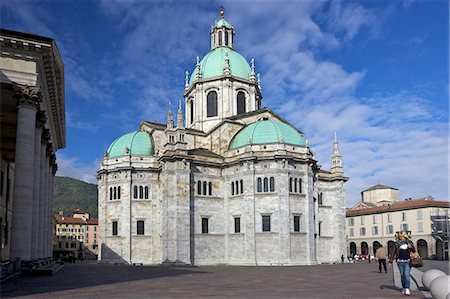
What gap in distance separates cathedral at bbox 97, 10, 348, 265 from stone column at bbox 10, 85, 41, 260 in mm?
26091

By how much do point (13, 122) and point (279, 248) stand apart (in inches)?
1101

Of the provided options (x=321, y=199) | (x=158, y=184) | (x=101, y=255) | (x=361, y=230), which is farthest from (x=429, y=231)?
(x=101, y=255)

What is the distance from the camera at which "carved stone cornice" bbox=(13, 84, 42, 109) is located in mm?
21594

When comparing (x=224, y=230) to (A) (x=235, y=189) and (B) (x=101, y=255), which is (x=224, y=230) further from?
(B) (x=101, y=255)

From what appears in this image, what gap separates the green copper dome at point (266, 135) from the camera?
49.3 m

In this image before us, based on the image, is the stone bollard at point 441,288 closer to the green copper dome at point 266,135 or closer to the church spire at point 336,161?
the green copper dome at point 266,135

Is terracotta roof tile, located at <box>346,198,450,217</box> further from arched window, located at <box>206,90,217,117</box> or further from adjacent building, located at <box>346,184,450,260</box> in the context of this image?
arched window, located at <box>206,90,217,117</box>

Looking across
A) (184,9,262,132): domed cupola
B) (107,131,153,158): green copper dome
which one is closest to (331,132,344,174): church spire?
(184,9,262,132): domed cupola

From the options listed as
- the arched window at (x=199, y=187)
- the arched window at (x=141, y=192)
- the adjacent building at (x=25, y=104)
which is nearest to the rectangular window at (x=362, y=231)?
the arched window at (x=199, y=187)

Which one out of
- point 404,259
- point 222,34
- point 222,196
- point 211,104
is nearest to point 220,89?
point 211,104

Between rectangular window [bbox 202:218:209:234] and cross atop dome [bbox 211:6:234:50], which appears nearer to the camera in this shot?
rectangular window [bbox 202:218:209:234]

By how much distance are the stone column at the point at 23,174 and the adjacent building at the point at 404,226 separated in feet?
192

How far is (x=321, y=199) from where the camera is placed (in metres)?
56.8

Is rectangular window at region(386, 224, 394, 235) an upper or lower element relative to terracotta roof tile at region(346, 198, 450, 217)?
lower
